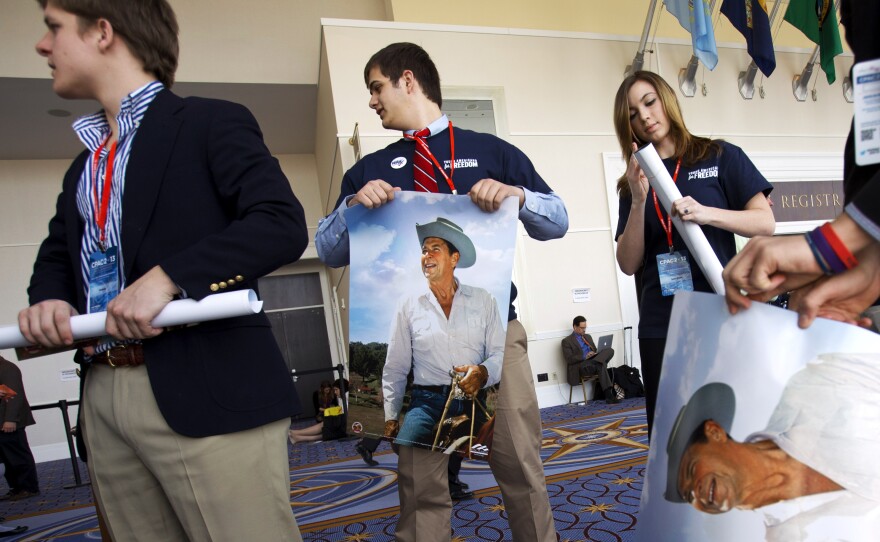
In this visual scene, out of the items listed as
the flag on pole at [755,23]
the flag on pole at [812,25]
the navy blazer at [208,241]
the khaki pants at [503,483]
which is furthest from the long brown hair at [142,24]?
the flag on pole at [812,25]

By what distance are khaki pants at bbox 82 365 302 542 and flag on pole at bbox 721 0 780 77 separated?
8661 millimetres

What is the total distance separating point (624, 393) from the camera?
25.5 ft

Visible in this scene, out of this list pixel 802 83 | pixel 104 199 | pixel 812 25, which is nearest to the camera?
pixel 104 199

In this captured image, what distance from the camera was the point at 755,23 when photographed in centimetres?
788

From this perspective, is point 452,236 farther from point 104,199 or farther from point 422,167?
point 104,199

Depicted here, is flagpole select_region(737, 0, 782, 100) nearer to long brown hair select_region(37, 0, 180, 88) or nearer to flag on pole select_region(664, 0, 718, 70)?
flag on pole select_region(664, 0, 718, 70)

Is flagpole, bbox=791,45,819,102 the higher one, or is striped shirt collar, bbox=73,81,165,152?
flagpole, bbox=791,45,819,102

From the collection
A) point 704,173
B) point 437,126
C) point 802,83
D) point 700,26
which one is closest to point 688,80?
point 700,26

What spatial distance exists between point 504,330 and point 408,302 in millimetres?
252

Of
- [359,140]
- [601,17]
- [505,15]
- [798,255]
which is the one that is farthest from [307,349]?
[798,255]

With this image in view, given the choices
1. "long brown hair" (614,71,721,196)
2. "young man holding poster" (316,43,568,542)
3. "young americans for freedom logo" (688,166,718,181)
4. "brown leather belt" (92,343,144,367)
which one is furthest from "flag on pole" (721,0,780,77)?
"brown leather belt" (92,343,144,367)

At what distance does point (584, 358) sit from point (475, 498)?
15.1 ft

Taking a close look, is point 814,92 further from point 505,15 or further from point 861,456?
point 861,456

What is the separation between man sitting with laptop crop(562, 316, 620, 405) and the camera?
7.60 meters
